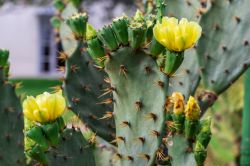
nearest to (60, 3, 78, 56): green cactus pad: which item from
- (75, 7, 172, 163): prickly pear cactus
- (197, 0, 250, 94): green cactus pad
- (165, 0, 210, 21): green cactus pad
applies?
(165, 0, 210, 21): green cactus pad

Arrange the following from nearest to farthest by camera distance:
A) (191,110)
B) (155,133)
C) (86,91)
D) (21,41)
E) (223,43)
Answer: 1. (191,110)
2. (155,133)
3. (86,91)
4. (223,43)
5. (21,41)

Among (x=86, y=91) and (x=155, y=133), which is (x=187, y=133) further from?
(x=86, y=91)

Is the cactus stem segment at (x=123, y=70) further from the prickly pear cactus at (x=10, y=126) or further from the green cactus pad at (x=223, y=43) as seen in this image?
the green cactus pad at (x=223, y=43)

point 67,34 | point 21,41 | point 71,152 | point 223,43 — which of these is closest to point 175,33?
point 71,152

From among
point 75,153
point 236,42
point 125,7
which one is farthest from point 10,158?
point 125,7

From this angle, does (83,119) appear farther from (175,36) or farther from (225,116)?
(225,116)

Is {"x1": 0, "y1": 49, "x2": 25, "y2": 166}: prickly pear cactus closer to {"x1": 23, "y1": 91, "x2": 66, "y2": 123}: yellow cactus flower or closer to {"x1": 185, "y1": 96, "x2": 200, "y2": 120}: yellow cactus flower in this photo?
{"x1": 23, "y1": 91, "x2": 66, "y2": 123}: yellow cactus flower

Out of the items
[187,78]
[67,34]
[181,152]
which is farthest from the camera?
[67,34]
